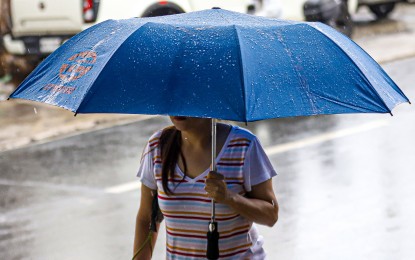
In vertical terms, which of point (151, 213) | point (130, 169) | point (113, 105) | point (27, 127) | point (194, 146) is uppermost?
point (113, 105)

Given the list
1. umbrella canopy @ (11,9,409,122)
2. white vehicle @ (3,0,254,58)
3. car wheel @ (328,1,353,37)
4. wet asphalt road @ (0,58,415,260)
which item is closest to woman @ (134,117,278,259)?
umbrella canopy @ (11,9,409,122)

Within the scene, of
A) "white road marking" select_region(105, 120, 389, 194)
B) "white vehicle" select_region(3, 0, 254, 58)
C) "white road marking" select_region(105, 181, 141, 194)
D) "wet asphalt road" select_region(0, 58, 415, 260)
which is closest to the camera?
"wet asphalt road" select_region(0, 58, 415, 260)

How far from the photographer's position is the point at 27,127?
1174cm

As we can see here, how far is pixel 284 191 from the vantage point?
868 centimetres

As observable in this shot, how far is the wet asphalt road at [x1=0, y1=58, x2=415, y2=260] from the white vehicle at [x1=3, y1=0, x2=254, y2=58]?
225cm

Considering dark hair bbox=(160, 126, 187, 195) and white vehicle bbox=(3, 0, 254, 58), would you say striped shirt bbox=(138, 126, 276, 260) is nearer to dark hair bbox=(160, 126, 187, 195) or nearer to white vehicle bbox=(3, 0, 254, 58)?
dark hair bbox=(160, 126, 187, 195)

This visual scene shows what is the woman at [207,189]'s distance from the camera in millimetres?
3861

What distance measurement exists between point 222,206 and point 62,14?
10052 mm

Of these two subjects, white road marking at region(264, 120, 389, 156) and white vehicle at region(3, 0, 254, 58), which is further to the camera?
white vehicle at region(3, 0, 254, 58)

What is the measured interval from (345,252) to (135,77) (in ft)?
12.8

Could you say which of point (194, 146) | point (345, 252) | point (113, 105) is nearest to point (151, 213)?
point (194, 146)

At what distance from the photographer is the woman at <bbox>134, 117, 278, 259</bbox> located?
3861 mm

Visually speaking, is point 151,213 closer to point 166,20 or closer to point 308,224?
point 166,20

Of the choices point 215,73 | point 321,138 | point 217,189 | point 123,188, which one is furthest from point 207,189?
point 321,138
